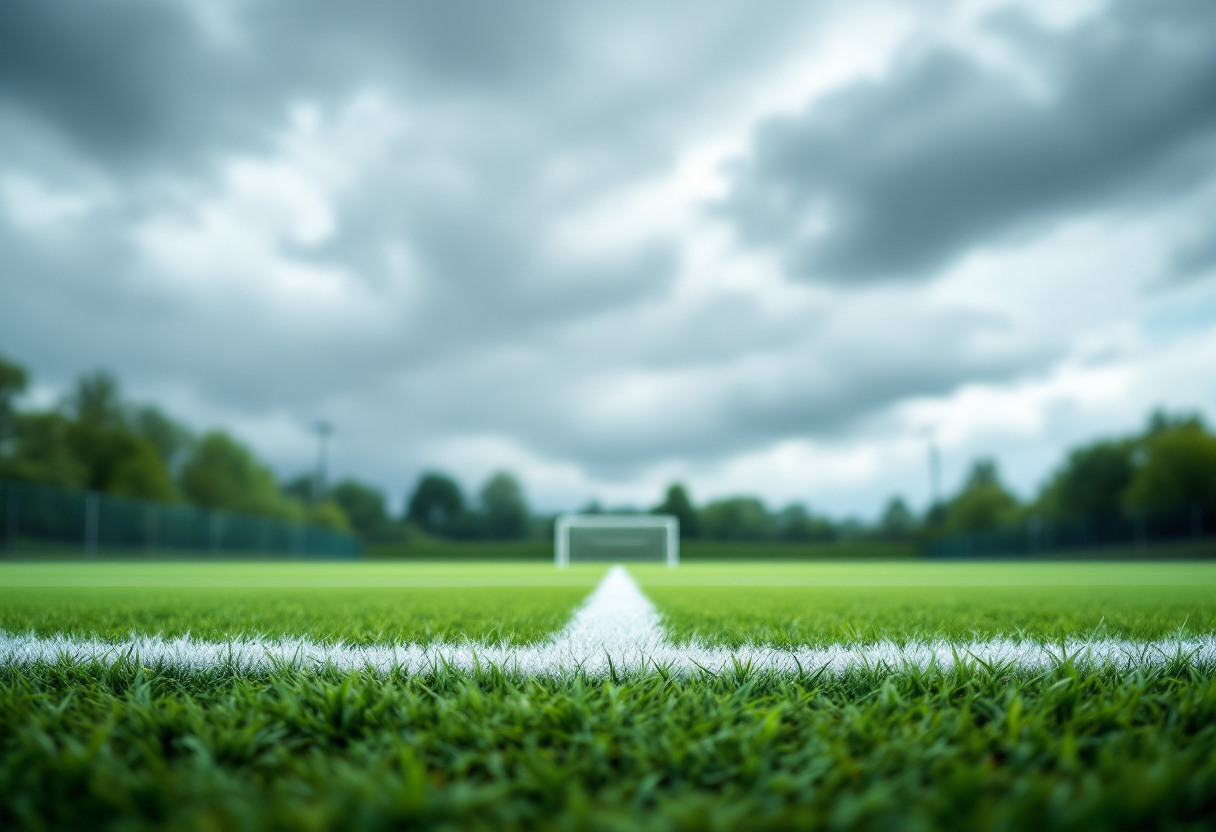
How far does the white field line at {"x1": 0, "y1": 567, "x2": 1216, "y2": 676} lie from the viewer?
4.82ft

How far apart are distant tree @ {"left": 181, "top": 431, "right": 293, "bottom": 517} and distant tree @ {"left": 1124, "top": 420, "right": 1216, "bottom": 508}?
5506 centimetres

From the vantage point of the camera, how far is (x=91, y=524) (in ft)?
61.5

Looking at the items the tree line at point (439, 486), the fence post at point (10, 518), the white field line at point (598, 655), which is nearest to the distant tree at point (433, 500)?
the tree line at point (439, 486)

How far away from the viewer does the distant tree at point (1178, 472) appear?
3319cm

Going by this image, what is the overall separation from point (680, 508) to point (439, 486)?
33578 millimetres

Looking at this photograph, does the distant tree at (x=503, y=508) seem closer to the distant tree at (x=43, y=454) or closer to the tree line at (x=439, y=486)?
the tree line at (x=439, y=486)

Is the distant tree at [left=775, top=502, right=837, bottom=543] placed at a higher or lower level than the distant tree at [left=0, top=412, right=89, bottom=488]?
lower

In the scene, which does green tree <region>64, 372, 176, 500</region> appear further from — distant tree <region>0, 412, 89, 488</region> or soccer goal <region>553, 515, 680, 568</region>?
soccer goal <region>553, 515, 680, 568</region>

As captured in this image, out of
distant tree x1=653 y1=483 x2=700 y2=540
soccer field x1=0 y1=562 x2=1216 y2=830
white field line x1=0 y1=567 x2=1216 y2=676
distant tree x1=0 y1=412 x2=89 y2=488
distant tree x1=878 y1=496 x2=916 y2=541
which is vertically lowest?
distant tree x1=878 y1=496 x2=916 y2=541

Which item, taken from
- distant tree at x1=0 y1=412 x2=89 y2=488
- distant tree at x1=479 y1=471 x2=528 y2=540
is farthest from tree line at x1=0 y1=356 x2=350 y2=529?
distant tree at x1=479 y1=471 x2=528 y2=540

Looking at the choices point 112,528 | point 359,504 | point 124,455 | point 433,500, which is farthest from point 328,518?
point 112,528

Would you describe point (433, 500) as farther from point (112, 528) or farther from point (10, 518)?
point (10, 518)

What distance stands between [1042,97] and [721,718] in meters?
29.2

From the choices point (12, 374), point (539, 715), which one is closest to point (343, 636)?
point (539, 715)
